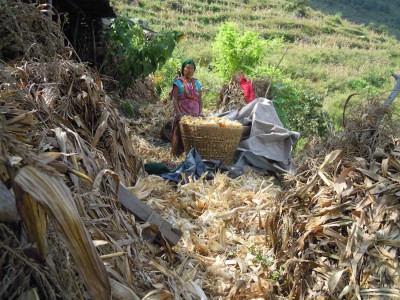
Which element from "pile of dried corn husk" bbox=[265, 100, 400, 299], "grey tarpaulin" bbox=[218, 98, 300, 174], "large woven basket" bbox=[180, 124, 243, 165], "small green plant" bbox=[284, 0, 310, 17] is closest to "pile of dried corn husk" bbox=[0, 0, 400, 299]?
"pile of dried corn husk" bbox=[265, 100, 400, 299]

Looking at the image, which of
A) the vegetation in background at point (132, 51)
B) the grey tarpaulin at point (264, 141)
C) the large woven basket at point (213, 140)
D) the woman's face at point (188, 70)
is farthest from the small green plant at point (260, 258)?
the vegetation in background at point (132, 51)

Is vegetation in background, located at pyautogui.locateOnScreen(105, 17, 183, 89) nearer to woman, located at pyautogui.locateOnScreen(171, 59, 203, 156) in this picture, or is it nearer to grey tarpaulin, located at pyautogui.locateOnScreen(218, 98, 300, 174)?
woman, located at pyautogui.locateOnScreen(171, 59, 203, 156)

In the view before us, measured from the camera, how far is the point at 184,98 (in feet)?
21.9

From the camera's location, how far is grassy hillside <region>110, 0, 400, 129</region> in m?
25.7

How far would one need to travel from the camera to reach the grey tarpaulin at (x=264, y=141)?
6.41 metres

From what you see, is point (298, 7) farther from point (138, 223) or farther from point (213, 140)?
point (138, 223)

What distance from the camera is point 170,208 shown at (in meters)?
3.82

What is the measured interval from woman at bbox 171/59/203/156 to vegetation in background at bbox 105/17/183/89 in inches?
67.1

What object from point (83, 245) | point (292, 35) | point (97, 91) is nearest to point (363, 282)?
point (83, 245)

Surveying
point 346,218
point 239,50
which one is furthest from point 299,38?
point 346,218

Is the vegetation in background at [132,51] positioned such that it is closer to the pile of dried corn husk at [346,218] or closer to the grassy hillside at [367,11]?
the pile of dried corn husk at [346,218]

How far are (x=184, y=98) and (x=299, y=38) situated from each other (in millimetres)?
32160

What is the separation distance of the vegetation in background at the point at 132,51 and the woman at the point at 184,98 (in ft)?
5.59

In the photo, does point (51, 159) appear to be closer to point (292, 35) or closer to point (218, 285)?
point (218, 285)
